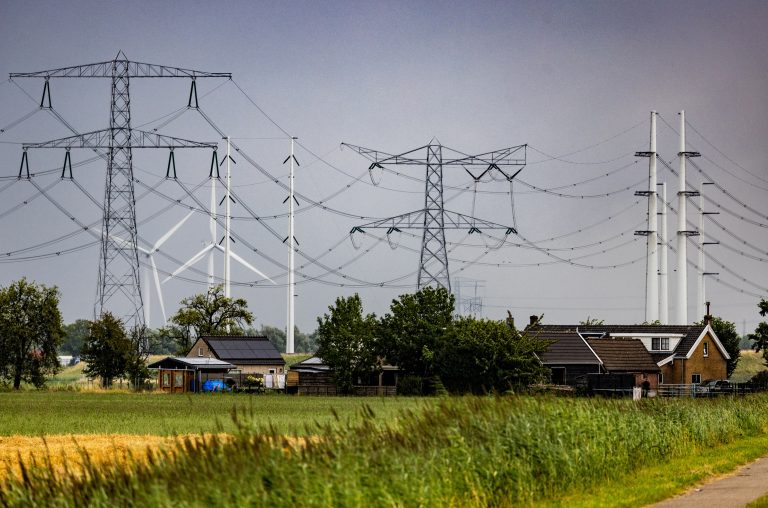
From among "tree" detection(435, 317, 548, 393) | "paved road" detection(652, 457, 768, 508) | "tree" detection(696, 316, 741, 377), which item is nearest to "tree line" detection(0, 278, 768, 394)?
"tree" detection(435, 317, 548, 393)

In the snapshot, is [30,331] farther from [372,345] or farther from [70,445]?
[70,445]

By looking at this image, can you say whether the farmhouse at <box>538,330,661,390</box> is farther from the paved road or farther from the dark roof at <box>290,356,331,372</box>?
the paved road

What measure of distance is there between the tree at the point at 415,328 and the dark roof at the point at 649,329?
10.3m

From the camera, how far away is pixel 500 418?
27.1 m

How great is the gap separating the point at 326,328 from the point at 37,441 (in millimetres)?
70884

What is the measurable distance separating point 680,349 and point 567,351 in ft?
54.3

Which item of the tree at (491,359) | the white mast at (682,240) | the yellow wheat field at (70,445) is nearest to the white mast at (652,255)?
the white mast at (682,240)

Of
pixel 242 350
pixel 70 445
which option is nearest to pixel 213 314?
pixel 242 350

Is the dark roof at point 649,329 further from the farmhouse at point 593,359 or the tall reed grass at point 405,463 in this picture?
the tall reed grass at point 405,463

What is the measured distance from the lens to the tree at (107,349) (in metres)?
119

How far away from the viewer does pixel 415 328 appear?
10794 centimetres

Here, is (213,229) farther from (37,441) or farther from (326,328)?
(37,441)

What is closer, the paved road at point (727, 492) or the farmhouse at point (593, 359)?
the paved road at point (727, 492)

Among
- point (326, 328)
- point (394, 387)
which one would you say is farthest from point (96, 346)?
point (394, 387)
